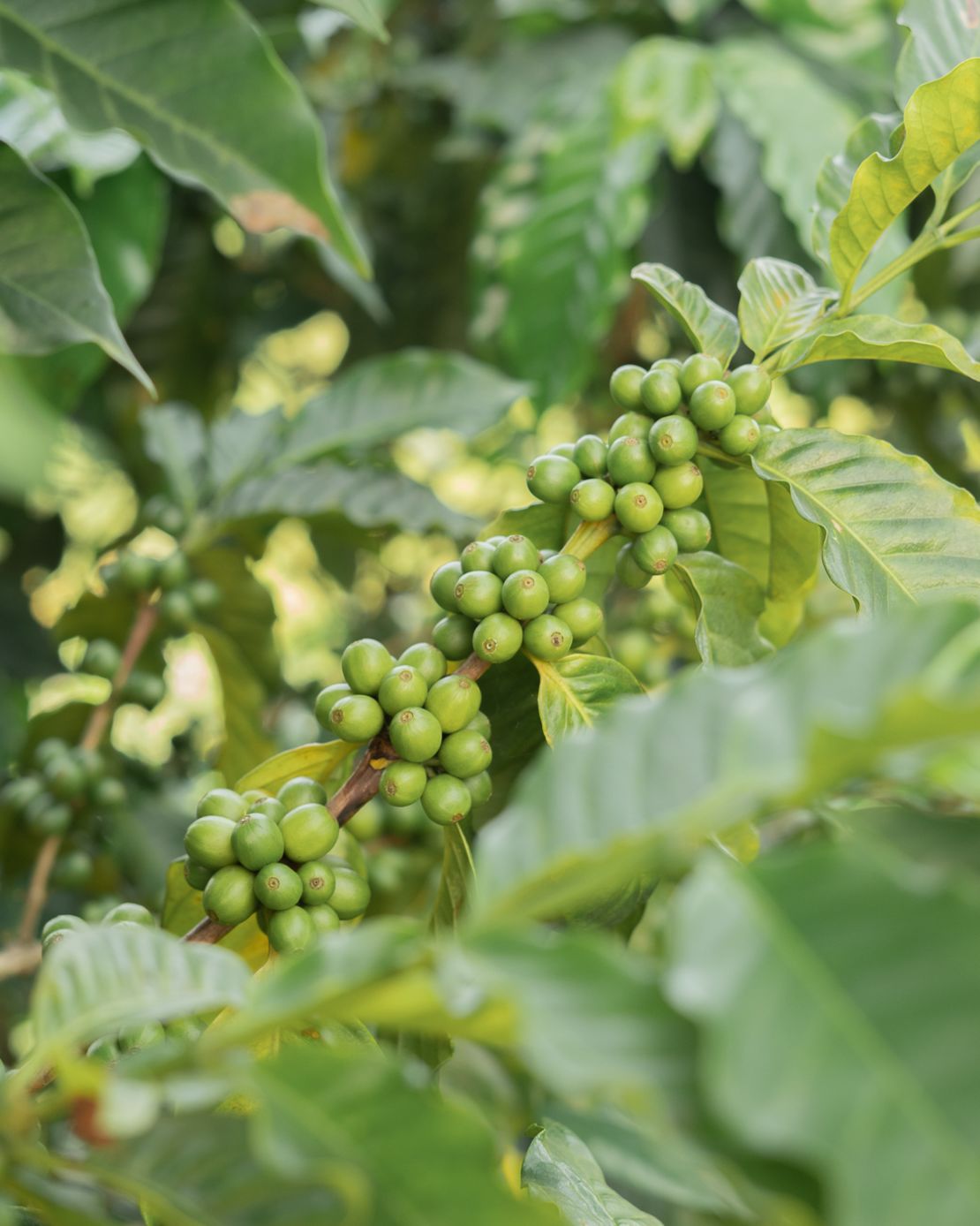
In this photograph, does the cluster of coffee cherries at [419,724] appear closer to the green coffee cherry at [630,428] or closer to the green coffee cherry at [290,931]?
the green coffee cherry at [290,931]

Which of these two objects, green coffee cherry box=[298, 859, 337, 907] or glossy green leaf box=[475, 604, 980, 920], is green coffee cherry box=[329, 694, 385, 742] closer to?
green coffee cherry box=[298, 859, 337, 907]

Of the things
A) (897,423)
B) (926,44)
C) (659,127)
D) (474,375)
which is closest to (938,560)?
(926,44)

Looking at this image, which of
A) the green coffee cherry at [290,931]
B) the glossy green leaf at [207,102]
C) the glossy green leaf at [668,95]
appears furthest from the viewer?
the glossy green leaf at [668,95]

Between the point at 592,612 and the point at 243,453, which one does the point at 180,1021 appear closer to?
the point at 592,612

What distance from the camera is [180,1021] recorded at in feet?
1.92

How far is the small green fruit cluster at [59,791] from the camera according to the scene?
105 centimetres

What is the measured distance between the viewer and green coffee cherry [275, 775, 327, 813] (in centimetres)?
63

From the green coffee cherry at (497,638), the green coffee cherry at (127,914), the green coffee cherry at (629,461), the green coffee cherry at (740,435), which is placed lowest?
the green coffee cherry at (127,914)

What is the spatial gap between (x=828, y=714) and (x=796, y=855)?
0.15 ft

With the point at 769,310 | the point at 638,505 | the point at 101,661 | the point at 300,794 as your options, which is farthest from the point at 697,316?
the point at 101,661

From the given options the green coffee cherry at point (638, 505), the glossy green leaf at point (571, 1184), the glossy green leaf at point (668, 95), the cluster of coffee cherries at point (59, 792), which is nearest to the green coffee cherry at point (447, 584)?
the green coffee cherry at point (638, 505)

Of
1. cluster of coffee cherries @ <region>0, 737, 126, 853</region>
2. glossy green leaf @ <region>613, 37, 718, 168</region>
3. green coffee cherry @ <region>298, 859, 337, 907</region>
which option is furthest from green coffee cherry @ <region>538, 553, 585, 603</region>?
glossy green leaf @ <region>613, 37, 718, 168</region>

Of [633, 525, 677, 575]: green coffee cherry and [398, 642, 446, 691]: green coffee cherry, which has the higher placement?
[633, 525, 677, 575]: green coffee cherry

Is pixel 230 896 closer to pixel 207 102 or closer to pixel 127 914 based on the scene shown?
pixel 127 914
